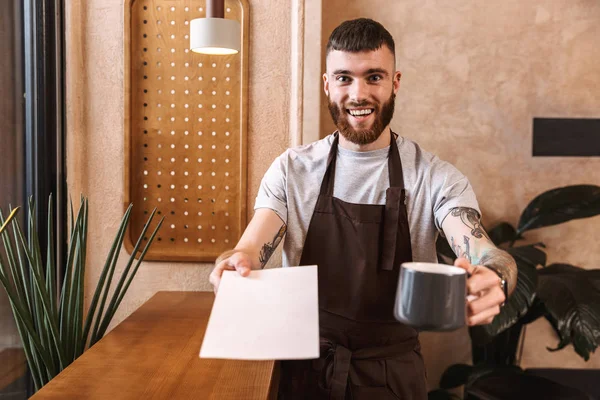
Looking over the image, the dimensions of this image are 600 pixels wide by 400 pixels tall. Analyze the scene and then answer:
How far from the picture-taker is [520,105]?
9.96ft

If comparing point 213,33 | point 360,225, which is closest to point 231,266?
point 360,225

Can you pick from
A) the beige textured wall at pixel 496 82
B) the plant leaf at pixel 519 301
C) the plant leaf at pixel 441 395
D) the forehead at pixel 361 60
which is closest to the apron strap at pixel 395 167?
the forehead at pixel 361 60

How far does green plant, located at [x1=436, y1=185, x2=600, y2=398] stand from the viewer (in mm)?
2320

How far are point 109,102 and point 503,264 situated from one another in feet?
5.94

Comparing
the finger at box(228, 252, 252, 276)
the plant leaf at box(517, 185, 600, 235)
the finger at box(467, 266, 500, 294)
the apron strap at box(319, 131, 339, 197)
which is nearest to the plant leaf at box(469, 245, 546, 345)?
the plant leaf at box(517, 185, 600, 235)

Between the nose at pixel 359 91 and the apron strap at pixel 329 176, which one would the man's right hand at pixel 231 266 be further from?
the nose at pixel 359 91

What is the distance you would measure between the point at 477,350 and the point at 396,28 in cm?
167

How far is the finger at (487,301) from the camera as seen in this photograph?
1.22 metres

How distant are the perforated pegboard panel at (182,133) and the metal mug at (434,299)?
153 centimetres

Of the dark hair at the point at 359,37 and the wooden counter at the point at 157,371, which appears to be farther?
the dark hair at the point at 359,37

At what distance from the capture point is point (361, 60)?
1.79 meters

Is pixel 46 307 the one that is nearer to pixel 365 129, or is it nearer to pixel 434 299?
pixel 365 129

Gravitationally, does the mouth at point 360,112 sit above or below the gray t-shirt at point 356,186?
above

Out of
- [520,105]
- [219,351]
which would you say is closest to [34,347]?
[219,351]
